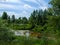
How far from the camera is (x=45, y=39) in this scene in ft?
39.7

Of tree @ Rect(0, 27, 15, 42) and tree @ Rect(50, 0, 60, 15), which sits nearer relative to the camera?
tree @ Rect(0, 27, 15, 42)

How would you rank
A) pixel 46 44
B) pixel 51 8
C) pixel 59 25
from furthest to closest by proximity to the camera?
pixel 51 8, pixel 59 25, pixel 46 44

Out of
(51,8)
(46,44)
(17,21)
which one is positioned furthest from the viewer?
Result: (17,21)

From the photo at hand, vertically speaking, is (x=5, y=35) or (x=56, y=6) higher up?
(x=56, y=6)

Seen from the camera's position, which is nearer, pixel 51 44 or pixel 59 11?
pixel 51 44

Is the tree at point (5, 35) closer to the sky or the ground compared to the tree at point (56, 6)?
closer to the ground

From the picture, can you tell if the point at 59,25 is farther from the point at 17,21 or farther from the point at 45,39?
the point at 17,21

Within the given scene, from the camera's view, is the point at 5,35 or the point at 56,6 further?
the point at 56,6

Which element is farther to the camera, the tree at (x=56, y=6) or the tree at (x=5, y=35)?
the tree at (x=56, y=6)

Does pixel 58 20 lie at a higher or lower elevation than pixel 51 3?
lower

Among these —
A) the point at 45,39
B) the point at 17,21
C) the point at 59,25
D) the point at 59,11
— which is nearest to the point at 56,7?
the point at 59,11

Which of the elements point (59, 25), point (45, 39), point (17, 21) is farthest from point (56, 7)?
point (17, 21)

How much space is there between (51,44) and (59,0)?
901 centimetres

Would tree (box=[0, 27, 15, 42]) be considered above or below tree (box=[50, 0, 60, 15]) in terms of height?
below
